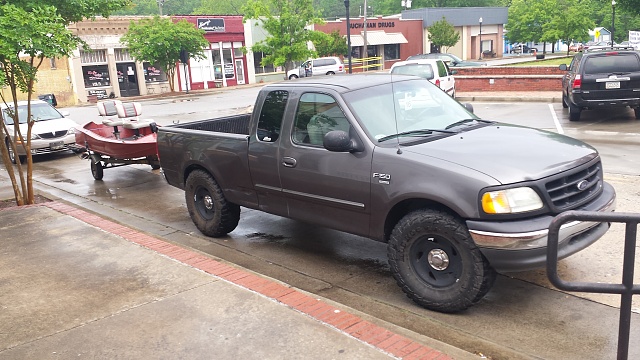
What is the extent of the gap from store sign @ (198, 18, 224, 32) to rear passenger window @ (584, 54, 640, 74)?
3937cm

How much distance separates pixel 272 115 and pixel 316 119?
674 millimetres

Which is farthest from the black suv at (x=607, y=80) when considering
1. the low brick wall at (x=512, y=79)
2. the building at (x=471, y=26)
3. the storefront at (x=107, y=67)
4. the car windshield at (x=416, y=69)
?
the building at (x=471, y=26)

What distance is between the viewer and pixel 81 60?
44469 millimetres

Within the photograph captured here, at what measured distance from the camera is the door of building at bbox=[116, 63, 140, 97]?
46406 millimetres

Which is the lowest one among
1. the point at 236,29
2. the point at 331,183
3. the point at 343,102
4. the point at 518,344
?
the point at 518,344

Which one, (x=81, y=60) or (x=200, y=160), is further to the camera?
(x=81, y=60)

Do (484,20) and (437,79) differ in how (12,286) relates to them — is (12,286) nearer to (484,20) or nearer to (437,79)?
(437,79)

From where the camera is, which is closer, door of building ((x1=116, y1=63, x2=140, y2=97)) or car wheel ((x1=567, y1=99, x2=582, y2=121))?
car wheel ((x1=567, y1=99, x2=582, y2=121))

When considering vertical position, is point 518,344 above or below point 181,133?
below

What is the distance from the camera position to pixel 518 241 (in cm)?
439

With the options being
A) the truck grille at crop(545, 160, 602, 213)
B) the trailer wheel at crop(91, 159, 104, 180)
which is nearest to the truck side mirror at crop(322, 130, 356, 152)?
the truck grille at crop(545, 160, 602, 213)

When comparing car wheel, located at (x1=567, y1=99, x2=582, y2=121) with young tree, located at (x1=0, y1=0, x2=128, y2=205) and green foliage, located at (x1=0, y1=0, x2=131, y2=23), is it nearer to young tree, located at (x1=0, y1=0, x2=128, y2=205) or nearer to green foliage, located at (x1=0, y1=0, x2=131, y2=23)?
green foliage, located at (x1=0, y1=0, x2=131, y2=23)

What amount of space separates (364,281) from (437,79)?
13.6 metres

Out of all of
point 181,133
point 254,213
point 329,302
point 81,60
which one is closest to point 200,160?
point 181,133
